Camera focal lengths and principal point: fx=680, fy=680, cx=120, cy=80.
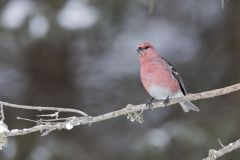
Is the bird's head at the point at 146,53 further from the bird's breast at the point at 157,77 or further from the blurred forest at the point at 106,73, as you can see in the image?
the blurred forest at the point at 106,73

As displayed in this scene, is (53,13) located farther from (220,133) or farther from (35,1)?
(220,133)

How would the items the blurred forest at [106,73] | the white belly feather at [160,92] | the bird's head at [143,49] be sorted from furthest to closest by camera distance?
1. the blurred forest at [106,73]
2. the bird's head at [143,49]
3. the white belly feather at [160,92]

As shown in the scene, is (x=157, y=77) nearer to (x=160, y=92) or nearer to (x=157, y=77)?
(x=157, y=77)

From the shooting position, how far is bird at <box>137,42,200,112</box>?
5.89m

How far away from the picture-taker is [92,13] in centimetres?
909

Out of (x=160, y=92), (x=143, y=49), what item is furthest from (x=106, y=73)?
(x=160, y=92)

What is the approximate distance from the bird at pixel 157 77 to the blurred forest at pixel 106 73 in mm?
2302

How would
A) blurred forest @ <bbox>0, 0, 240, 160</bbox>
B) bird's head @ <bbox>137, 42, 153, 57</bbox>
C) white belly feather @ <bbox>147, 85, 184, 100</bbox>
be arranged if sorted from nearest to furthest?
1. white belly feather @ <bbox>147, 85, 184, 100</bbox>
2. bird's head @ <bbox>137, 42, 153, 57</bbox>
3. blurred forest @ <bbox>0, 0, 240, 160</bbox>

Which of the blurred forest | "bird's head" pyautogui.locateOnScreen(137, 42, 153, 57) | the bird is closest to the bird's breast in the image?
the bird

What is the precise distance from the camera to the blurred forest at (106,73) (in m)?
8.55

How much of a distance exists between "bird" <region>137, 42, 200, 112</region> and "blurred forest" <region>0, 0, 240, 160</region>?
7.55 ft

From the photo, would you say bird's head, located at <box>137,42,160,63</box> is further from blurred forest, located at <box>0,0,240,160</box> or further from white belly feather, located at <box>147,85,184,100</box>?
blurred forest, located at <box>0,0,240,160</box>

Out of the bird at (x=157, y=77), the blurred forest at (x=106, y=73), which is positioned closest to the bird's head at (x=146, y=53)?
the bird at (x=157, y=77)

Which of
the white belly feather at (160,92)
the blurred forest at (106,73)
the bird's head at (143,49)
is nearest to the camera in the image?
the white belly feather at (160,92)
